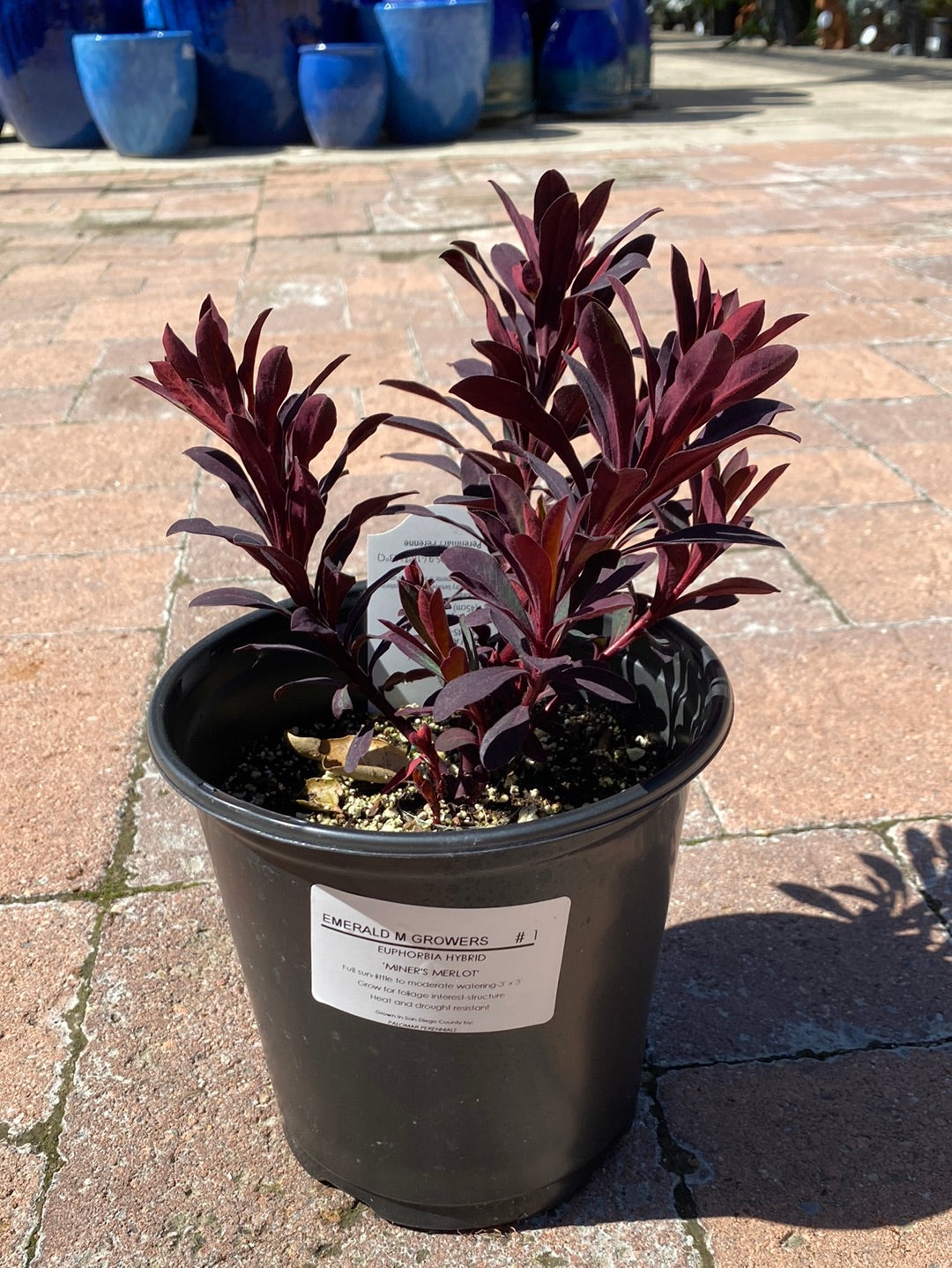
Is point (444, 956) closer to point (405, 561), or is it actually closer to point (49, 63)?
point (405, 561)

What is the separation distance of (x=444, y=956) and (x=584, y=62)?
30.6ft

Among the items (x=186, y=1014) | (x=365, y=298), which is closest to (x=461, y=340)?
(x=365, y=298)

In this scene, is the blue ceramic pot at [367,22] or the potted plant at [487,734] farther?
the blue ceramic pot at [367,22]

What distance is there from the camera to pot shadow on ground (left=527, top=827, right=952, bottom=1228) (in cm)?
133

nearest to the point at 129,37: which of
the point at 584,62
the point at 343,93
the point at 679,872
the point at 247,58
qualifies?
the point at 247,58

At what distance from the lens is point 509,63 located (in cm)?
877

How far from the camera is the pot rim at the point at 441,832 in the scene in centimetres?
96

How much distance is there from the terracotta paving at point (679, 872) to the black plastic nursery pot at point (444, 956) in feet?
0.36

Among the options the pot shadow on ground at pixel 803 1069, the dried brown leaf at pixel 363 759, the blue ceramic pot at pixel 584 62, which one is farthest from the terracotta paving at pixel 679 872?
the blue ceramic pot at pixel 584 62

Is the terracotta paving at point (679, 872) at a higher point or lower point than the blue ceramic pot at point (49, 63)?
lower

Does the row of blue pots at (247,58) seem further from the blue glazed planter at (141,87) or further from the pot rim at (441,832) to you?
the pot rim at (441,832)

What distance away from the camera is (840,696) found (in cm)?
224

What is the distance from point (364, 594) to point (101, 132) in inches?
317

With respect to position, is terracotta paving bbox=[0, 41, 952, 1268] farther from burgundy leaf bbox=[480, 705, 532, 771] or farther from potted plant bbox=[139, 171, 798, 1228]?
burgundy leaf bbox=[480, 705, 532, 771]
